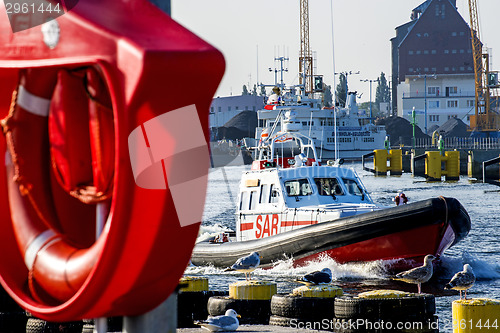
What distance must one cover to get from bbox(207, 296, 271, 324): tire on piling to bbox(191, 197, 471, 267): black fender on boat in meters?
6.32

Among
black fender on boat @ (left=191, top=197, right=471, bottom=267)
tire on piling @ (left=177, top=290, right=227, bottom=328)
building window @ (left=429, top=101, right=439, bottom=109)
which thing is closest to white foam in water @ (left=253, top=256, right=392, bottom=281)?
black fender on boat @ (left=191, top=197, right=471, bottom=267)

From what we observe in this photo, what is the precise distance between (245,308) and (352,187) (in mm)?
9143

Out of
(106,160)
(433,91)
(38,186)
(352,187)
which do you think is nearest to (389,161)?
(352,187)

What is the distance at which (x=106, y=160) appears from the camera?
3.18 metres

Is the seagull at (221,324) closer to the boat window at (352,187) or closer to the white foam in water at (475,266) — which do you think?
the boat window at (352,187)

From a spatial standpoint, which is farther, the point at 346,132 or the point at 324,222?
the point at 346,132

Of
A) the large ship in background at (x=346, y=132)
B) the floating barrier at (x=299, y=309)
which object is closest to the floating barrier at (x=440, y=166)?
the large ship in background at (x=346, y=132)

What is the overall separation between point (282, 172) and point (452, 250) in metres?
8.49

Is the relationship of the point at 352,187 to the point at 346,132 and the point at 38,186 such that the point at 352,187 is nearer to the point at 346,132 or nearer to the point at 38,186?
the point at 38,186

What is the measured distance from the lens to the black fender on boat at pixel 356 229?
15.4 metres

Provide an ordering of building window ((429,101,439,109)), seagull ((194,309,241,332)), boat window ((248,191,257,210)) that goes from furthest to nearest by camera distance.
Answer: building window ((429,101,439,109))
boat window ((248,191,257,210))
seagull ((194,309,241,332))

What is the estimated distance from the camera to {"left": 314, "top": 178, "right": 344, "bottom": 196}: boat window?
59.3 ft

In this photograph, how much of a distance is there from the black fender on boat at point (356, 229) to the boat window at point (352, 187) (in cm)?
196

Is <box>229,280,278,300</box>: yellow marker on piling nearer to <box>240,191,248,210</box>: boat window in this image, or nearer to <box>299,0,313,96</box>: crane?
<box>240,191,248,210</box>: boat window
